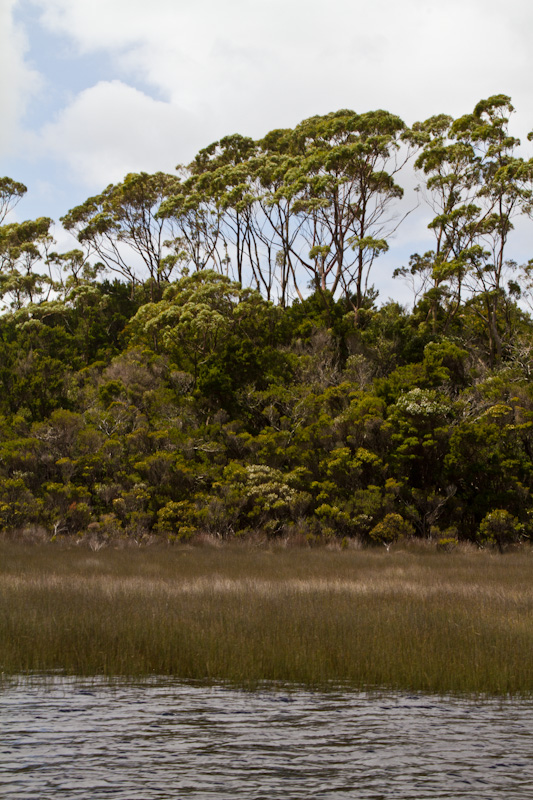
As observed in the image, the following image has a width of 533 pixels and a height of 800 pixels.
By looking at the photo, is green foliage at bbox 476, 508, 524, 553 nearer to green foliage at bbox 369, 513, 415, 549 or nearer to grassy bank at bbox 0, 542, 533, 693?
green foliage at bbox 369, 513, 415, 549

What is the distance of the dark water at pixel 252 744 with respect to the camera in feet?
20.7

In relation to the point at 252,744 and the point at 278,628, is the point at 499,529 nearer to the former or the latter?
the point at 278,628

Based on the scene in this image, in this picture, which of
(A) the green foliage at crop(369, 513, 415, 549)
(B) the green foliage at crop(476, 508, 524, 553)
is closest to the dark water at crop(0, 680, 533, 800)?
(A) the green foliage at crop(369, 513, 415, 549)

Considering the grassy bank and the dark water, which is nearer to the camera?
the dark water

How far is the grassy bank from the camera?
33.5 feet

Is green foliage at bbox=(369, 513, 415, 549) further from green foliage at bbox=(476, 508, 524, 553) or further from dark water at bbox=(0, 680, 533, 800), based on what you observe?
dark water at bbox=(0, 680, 533, 800)

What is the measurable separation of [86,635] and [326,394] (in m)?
30.7

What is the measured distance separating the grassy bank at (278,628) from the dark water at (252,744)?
78 cm

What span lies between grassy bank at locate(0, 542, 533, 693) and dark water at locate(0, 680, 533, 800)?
782 millimetres

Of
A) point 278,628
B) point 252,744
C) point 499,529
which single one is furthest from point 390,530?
point 252,744

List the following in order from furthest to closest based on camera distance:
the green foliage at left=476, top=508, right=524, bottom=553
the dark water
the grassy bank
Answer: the green foliage at left=476, top=508, right=524, bottom=553
the grassy bank
the dark water

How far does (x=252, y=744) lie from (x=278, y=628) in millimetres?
4957

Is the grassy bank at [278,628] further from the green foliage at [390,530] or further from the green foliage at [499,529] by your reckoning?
the green foliage at [499,529]

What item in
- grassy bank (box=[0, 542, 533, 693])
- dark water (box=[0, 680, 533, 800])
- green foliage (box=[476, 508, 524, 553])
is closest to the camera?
dark water (box=[0, 680, 533, 800])
